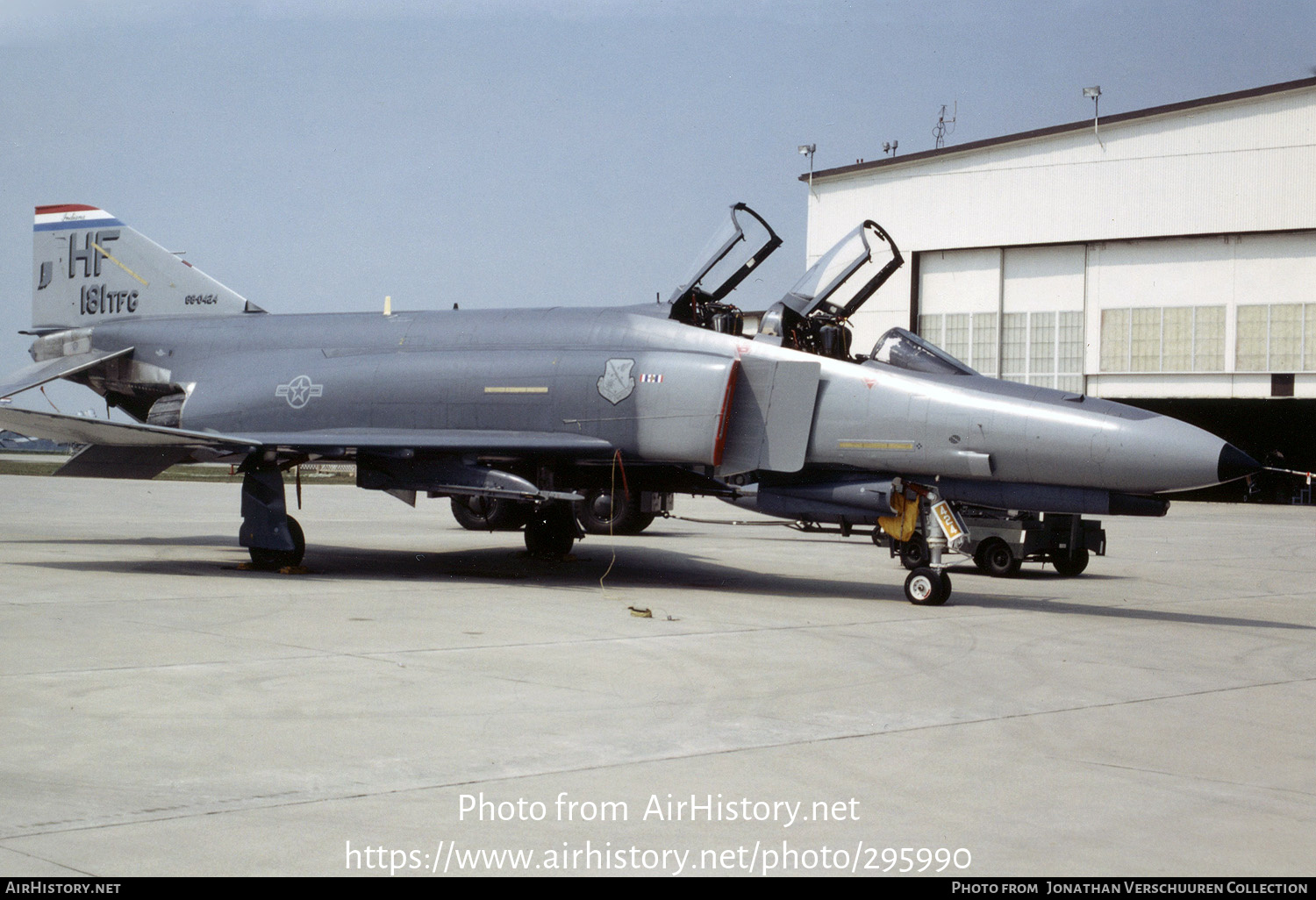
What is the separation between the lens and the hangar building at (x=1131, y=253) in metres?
36.8

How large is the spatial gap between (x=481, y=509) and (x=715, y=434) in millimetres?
7964

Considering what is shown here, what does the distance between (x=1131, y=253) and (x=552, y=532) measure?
30.2 metres

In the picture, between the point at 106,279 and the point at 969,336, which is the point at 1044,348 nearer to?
the point at 969,336

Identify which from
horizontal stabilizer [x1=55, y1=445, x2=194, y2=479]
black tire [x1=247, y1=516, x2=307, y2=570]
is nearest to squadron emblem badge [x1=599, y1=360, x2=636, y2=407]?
black tire [x1=247, y1=516, x2=307, y2=570]

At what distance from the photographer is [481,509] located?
62.4 ft

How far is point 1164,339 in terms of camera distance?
129ft

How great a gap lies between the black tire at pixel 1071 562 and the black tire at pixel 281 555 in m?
9.20

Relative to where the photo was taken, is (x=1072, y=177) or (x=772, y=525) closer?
(x=772, y=525)

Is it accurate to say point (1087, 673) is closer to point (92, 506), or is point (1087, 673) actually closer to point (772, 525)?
point (772, 525)

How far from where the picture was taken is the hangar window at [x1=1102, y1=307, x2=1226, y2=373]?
3862cm

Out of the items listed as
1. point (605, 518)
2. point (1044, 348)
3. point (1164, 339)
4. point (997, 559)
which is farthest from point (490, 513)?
point (1164, 339)

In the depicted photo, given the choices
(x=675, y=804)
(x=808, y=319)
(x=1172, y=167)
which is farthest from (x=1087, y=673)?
(x=1172, y=167)

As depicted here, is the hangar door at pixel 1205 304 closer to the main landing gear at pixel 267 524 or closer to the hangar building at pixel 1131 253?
the hangar building at pixel 1131 253

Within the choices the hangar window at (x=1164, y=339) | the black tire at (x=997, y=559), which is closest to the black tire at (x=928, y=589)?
the black tire at (x=997, y=559)
